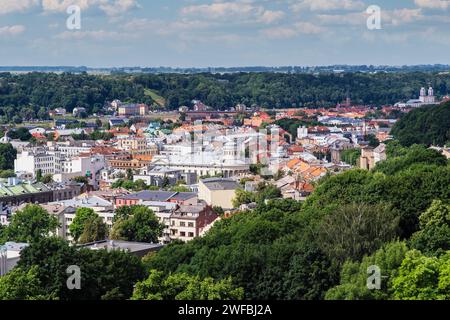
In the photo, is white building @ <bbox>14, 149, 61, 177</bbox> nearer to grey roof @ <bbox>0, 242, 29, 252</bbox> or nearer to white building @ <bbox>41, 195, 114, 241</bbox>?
white building @ <bbox>41, 195, 114, 241</bbox>

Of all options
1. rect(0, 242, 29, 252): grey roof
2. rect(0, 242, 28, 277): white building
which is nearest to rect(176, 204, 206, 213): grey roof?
rect(0, 242, 29, 252): grey roof

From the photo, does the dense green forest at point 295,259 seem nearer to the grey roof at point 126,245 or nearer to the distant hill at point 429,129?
the grey roof at point 126,245

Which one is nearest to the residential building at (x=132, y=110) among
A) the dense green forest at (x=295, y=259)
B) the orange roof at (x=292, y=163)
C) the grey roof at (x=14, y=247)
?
the orange roof at (x=292, y=163)

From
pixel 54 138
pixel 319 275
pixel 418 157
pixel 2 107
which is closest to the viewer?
pixel 319 275

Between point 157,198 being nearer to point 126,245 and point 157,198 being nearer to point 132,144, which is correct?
point 126,245

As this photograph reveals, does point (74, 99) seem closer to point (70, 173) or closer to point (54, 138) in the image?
point (54, 138)

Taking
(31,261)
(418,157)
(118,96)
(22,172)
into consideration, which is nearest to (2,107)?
(118,96)

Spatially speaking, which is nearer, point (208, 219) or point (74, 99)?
point (208, 219)
